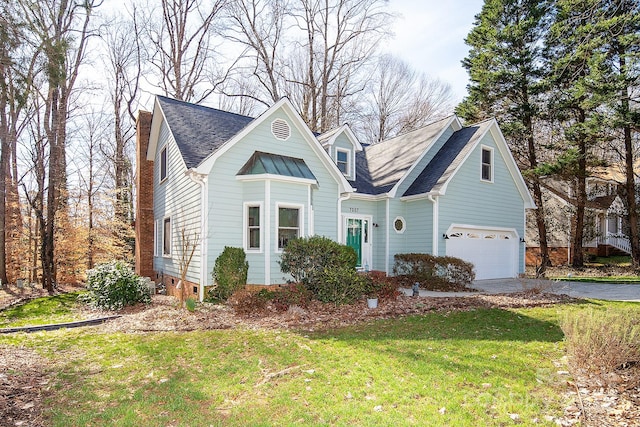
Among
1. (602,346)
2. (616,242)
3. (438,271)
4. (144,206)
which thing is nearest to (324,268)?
(438,271)

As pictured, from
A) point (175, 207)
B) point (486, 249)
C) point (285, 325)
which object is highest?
point (175, 207)

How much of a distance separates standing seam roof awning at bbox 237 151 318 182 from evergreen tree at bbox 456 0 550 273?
1509cm

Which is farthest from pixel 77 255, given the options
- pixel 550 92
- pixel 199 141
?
pixel 550 92

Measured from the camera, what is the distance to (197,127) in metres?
13.2

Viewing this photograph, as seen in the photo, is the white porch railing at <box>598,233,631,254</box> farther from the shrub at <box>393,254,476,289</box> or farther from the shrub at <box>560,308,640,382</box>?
the shrub at <box>560,308,640,382</box>

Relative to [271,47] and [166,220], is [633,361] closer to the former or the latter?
[166,220]

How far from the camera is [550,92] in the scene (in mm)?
22312

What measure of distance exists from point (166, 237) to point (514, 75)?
20111 mm

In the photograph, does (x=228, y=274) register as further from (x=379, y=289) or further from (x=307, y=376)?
(x=307, y=376)

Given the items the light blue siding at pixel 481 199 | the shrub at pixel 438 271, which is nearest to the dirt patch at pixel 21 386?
the shrub at pixel 438 271

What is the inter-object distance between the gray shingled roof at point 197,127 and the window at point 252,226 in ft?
6.61

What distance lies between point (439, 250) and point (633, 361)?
9432 millimetres

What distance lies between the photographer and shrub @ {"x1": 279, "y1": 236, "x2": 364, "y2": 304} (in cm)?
998

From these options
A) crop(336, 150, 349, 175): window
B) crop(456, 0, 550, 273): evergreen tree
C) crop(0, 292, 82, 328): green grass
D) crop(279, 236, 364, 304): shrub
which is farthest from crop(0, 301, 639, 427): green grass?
crop(456, 0, 550, 273): evergreen tree
